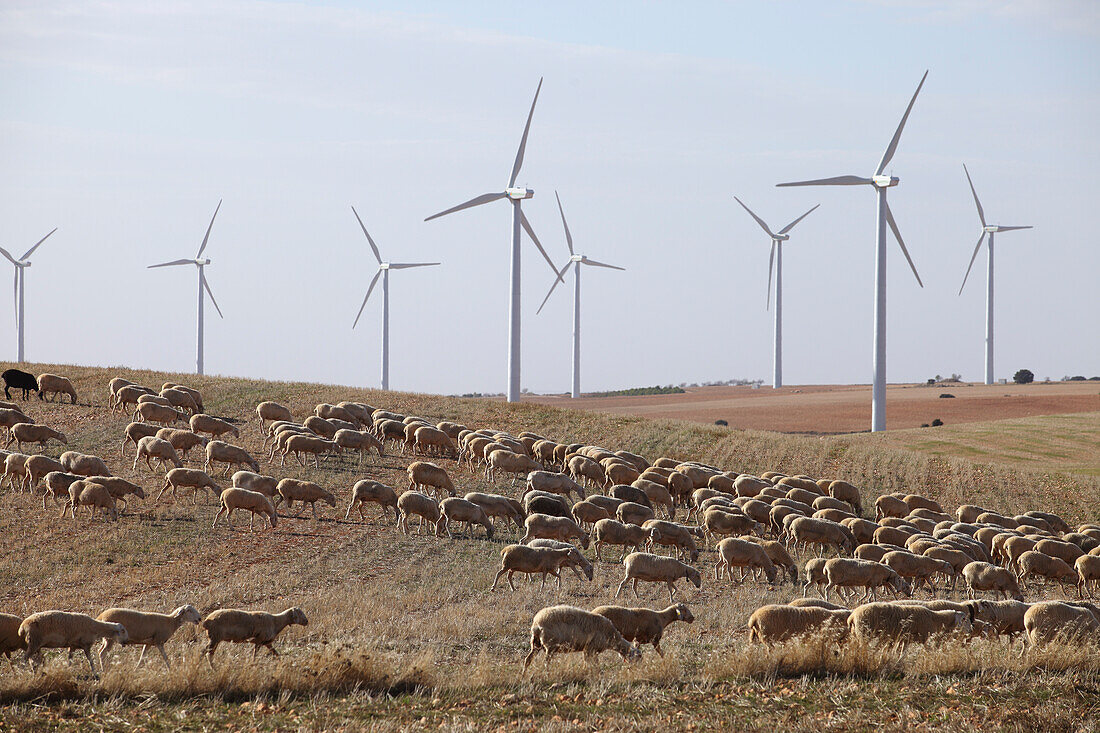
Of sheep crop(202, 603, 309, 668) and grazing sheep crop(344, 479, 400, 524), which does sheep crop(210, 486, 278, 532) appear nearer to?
grazing sheep crop(344, 479, 400, 524)

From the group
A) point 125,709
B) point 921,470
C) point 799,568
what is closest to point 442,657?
point 125,709

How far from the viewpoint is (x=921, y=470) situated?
38.5 meters

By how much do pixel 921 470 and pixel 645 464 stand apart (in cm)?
1241

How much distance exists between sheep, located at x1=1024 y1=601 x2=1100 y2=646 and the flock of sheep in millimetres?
27

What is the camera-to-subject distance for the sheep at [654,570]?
1712cm

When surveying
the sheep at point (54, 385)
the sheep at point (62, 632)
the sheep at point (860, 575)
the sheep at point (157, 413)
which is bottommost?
the sheep at point (860, 575)

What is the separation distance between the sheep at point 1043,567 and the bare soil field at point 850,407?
3517 cm

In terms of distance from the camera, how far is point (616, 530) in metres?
21.2

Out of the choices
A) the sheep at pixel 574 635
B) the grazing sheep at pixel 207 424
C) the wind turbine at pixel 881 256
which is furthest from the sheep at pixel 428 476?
the wind turbine at pixel 881 256

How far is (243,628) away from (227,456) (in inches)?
584

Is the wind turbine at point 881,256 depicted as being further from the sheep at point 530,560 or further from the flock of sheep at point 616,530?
the sheep at point 530,560

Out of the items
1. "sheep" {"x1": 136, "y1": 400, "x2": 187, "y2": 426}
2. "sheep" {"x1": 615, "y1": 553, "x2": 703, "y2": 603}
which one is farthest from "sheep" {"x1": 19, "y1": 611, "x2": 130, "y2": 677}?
"sheep" {"x1": 136, "y1": 400, "x2": 187, "y2": 426}

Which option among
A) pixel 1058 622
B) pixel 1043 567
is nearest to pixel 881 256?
pixel 1043 567

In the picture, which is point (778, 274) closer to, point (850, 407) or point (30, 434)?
point (850, 407)
